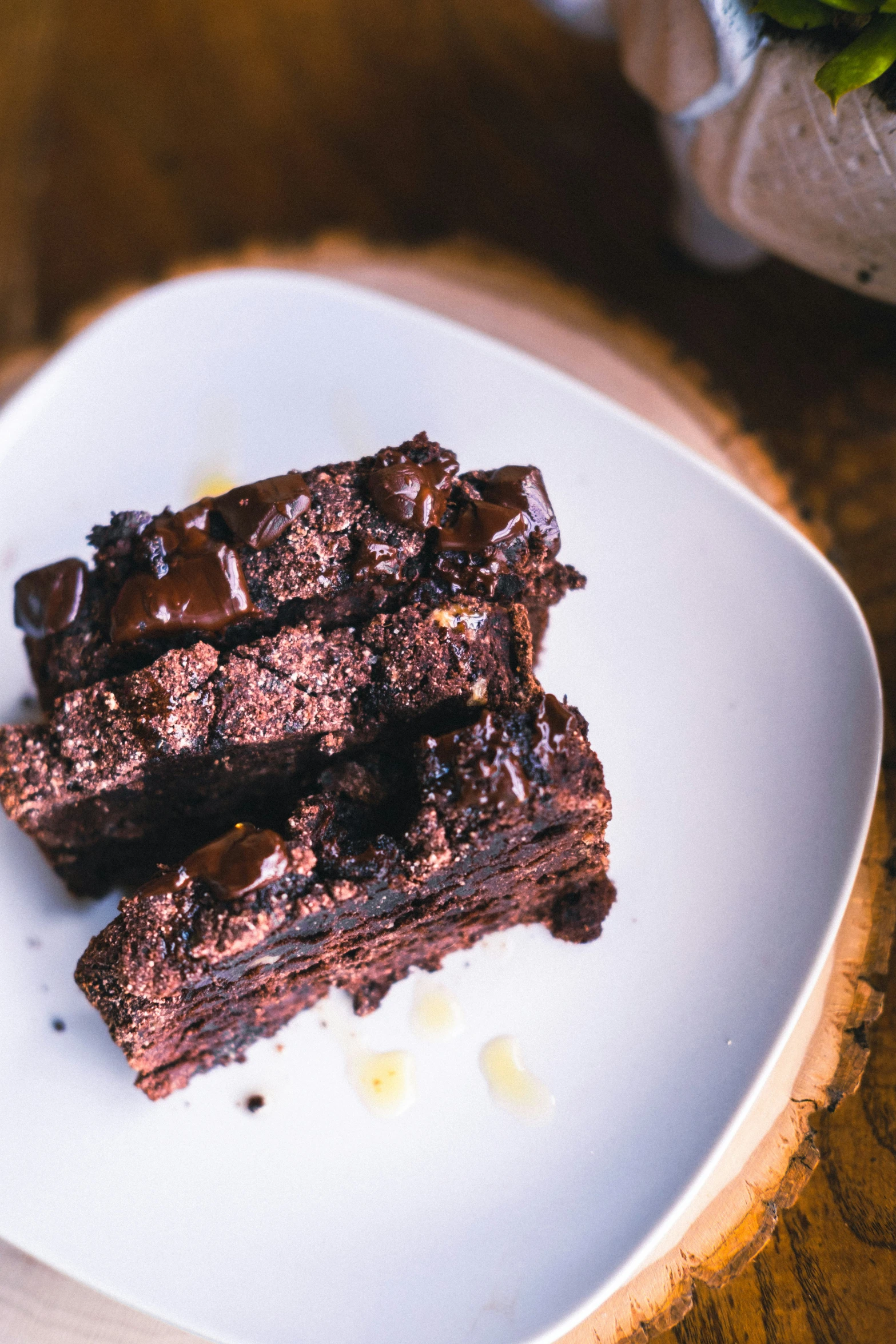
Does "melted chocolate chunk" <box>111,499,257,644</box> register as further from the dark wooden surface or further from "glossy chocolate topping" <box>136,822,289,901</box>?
the dark wooden surface

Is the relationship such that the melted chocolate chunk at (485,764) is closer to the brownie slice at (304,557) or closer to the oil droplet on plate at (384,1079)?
the brownie slice at (304,557)

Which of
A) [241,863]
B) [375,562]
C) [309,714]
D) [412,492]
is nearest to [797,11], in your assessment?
[412,492]

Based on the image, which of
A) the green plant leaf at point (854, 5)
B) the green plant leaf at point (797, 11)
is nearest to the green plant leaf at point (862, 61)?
the green plant leaf at point (854, 5)

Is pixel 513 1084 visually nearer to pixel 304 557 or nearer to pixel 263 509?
pixel 304 557

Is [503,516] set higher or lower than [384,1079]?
higher

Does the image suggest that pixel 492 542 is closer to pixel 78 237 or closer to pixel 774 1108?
pixel 774 1108
